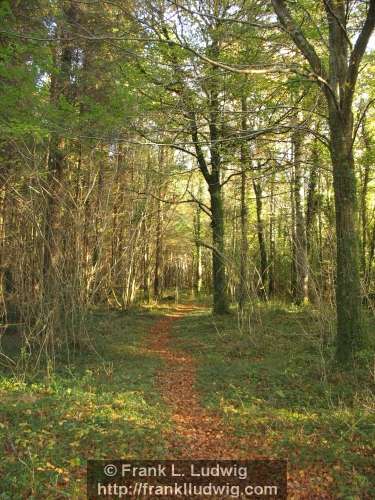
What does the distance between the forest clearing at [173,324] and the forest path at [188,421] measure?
0.10 ft

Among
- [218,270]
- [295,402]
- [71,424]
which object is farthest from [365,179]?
[71,424]

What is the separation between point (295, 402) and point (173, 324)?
334 inches

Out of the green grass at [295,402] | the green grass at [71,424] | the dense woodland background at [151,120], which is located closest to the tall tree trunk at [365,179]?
the dense woodland background at [151,120]

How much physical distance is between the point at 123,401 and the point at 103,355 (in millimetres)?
3095

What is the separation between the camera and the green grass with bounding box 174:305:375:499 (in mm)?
3930

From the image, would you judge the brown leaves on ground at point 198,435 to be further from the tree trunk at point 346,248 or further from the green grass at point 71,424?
the tree trunk at point 346,248

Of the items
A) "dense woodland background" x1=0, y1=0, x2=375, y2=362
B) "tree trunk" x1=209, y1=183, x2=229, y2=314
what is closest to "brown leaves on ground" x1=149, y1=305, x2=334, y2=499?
"dense woodland background" x1=0, y1=0, x2=375, y2=362

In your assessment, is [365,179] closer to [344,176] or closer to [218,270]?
[218,270]

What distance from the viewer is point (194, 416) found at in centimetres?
524

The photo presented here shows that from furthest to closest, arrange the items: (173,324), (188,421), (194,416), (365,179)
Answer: (365,179), (173,324), (194,416), (188,421)

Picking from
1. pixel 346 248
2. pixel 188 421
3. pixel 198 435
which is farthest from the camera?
pixel 346 248

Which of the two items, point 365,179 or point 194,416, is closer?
point 194,416

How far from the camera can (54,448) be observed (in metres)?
3.97

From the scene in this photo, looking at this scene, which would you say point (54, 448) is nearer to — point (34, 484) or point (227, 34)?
point (34, 484)
